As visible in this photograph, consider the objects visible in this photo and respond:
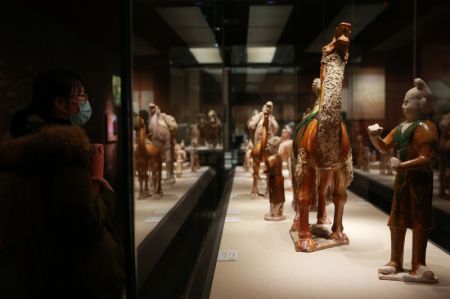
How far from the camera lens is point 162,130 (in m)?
5.74

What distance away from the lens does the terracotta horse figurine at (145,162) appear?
507 centimetres

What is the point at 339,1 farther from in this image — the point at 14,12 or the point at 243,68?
the point at 14,12

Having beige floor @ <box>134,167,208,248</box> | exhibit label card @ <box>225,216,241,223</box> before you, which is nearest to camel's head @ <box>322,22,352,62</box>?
beige floor @ <box>134,167,208,248</box>

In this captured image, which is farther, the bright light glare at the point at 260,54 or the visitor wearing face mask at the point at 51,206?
the bright light glare at the point at 260,54

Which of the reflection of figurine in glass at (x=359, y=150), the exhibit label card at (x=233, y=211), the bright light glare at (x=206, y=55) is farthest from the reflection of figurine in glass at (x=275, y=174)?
the bright light glare at (x=206, y=55)

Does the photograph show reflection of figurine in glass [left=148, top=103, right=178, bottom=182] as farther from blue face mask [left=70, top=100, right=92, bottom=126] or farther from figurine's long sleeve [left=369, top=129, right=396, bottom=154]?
blue face mask [left=70, top=100, right=92, bottom=126]

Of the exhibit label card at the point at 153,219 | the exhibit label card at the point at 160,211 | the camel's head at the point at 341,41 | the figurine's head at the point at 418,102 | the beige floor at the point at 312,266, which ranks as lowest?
the beige floor at the point at 312,266

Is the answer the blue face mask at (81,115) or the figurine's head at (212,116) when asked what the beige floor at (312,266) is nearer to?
the blue face mask at (81,115)

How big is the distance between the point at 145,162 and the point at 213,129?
362cm

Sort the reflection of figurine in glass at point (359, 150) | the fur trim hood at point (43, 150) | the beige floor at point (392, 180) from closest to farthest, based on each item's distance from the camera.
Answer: the fur trim hood at point (43, 150)
the beige floor at point (392, 180)
the reflection of figurine in glass at point (359, 150)

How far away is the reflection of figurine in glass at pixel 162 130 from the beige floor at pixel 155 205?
19.8 inches

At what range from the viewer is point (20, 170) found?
1.45 metres

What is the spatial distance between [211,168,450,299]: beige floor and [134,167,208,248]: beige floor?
0.69m

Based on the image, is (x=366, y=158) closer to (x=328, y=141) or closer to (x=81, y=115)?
(x=328, y=141)
